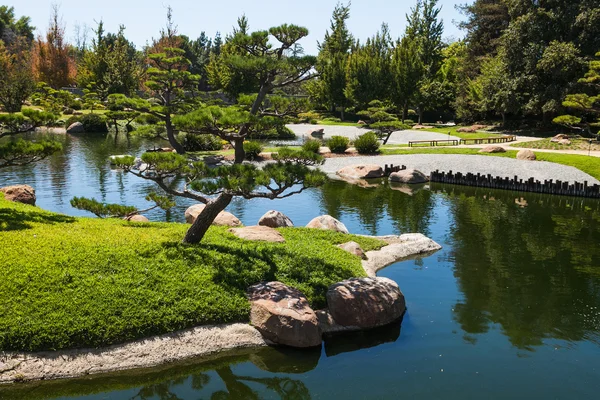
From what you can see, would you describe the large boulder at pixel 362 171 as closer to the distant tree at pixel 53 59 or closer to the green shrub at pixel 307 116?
the green shrub at pixel 307 116

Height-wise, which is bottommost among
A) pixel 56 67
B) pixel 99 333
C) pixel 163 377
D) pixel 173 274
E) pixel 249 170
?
pixel 163 377

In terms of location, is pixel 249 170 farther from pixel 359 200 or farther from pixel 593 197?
pixel 593 197

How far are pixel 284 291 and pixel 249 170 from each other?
3.10m

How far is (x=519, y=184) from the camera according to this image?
3038cm

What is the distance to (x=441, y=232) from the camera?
2112 centimetres

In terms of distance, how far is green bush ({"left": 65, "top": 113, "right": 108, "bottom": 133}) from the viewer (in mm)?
55431

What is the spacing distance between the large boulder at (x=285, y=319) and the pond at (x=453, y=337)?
0.32 meters

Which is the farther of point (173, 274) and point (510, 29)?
point (510, 29)

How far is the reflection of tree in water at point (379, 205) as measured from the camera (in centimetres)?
2238

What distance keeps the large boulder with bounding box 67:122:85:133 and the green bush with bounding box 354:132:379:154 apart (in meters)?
33.2

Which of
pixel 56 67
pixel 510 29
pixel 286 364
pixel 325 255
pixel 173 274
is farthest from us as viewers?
pixel 56 67

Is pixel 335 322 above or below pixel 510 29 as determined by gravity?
below

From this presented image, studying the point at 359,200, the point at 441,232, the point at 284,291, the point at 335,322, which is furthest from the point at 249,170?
the point at 359,200

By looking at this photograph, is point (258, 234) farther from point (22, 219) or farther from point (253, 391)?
point (22, 219)
